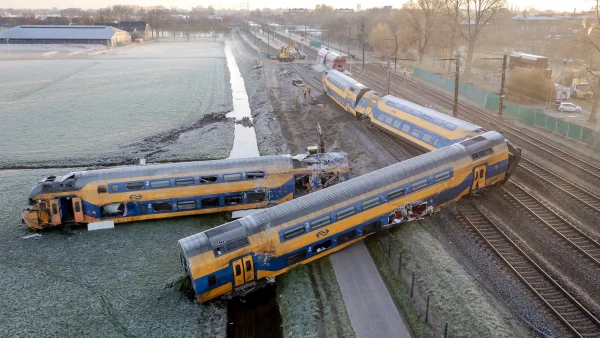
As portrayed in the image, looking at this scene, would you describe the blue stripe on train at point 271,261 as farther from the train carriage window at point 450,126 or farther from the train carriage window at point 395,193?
the train carriage window at point 450,126

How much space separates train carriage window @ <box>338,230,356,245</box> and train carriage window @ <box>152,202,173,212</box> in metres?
12.7

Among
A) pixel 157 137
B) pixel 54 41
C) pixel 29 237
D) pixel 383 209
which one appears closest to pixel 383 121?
pixel 383 209

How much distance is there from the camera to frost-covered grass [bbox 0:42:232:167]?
52719 millimetres

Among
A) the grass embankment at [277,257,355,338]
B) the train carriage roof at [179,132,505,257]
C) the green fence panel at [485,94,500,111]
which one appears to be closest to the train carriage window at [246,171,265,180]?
the train carriage roof at [179,132,505,257]

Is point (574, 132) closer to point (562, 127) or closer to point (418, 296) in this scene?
point (562, 127)

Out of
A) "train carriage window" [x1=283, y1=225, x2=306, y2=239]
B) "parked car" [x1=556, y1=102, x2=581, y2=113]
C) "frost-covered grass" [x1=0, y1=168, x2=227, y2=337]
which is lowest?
"frost-covered grass" [x1=0, y1=168, x2=227, y2=337]

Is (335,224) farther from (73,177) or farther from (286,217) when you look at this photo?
(73,177)

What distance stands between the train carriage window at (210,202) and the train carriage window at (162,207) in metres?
2.24

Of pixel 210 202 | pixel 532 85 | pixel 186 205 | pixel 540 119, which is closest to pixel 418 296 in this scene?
pixel 210 202

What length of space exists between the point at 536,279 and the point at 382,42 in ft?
341

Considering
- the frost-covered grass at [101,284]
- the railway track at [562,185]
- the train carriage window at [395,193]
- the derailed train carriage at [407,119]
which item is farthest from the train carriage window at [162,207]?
the railway track at [562,185]

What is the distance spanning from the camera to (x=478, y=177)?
108 ft

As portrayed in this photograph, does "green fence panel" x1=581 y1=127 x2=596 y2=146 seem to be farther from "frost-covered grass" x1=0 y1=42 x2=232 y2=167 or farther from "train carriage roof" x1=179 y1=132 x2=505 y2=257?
"frost-covered grass" x1=0 y1=42 x2=232 y2=167

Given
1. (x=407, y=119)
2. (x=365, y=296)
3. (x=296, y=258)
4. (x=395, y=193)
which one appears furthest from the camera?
(x=407, y=119)
